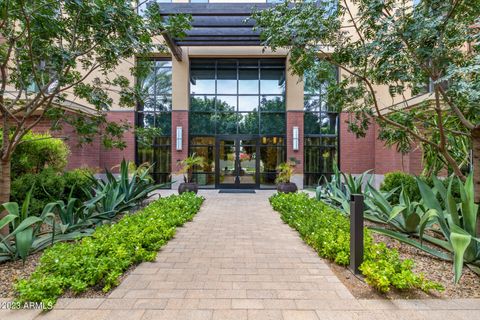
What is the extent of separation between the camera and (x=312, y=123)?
47.9 feet

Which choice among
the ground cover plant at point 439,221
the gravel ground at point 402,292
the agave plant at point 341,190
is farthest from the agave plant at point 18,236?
the agave plant at point 341,190

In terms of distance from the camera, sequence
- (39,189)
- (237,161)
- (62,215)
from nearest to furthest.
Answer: (62,215) → (39,189) → (237,161)

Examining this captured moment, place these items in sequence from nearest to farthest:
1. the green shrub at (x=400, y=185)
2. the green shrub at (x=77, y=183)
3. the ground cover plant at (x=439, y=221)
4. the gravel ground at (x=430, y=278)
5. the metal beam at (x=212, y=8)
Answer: the gravel ground at (x=430, y=278), the ground cover plant at (x=439, y=221), the green shrub at (x=77, y=183), the green shrub at (x=400, y=185), the metal beam at (x=212, y=8)

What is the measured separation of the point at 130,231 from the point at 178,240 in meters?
0.86

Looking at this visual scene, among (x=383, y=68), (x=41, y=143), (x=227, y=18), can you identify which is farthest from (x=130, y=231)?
(x=227, y=18)

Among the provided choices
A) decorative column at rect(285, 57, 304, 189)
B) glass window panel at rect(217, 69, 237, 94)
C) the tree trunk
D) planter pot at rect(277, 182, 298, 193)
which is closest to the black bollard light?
the tree trunk

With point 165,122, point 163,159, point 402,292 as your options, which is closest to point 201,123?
point 165,122

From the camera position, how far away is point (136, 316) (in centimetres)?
257

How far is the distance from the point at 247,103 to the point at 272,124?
1676mm

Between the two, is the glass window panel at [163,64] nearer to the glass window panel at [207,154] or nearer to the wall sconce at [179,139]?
the wall sconce at [179,139]

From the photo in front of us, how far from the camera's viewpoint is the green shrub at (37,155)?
6.45 meters

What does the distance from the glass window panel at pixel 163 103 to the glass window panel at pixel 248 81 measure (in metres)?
3.63

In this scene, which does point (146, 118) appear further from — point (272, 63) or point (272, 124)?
point (272, 63)

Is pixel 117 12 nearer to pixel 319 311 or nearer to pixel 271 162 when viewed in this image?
pixel 319 311
